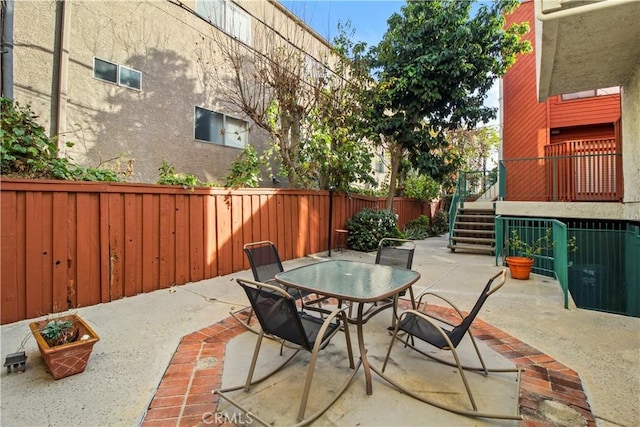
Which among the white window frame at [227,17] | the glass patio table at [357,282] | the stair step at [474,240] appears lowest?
the stair step at [474,240]

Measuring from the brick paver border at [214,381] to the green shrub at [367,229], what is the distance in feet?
17.3

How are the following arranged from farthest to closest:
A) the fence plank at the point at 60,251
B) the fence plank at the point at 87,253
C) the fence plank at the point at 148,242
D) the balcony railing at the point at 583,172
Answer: the balcony railing at the point at 583,172 < the fence plank at the point at 148,242 < the fence plank at the point at 87,253 < the fence plank at the point at 60,251

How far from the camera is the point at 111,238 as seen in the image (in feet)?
13.8

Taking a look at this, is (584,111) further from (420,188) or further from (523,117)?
(420,188)

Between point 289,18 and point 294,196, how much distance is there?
18.1 ft

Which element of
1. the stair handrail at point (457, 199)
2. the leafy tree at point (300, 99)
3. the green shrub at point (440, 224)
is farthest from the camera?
the green shrub at point (440, 224)

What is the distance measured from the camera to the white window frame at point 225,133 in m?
7.92

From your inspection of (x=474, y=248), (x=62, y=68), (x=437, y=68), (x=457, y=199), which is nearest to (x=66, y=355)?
(x=62, y=68)

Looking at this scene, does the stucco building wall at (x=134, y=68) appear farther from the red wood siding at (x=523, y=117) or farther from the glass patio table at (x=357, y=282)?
the red wood siding at (x=523, y=117)

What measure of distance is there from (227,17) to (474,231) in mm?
9103

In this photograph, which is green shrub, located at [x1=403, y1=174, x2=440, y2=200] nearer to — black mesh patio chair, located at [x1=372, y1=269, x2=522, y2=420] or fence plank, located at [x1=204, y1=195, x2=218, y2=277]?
fence plank, located at [x1=204, y1=195, x2=218, y2=277]

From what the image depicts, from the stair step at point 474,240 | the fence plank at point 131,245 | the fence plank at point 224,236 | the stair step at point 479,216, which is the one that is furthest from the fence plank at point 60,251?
the stair step at point 479,216

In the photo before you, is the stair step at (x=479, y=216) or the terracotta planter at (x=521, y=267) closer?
the terracotta planter at (x=521, y=267)

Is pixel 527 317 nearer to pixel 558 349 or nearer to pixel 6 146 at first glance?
pixel 558 349
